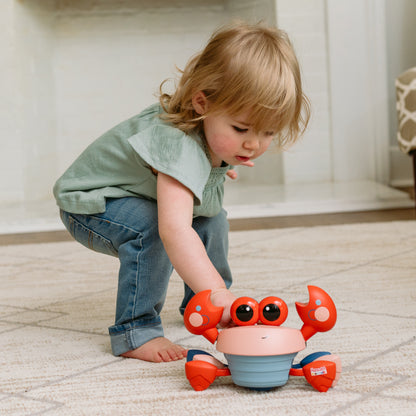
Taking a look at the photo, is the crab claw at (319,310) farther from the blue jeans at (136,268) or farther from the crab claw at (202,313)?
the blue jeans at (136,268)

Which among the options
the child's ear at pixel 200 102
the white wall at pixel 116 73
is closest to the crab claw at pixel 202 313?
the child's ear at pixel 200 102

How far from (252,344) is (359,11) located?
2389 millimetres

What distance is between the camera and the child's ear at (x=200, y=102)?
34.9 inches

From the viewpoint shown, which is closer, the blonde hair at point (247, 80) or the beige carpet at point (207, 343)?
the beige carpet at point (207, 343)

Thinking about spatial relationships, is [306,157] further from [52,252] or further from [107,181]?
[107,181]

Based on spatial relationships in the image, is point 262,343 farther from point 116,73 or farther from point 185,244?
point 116,73

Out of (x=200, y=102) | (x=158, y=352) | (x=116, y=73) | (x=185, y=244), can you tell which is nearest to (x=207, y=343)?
(x=158, y=352)

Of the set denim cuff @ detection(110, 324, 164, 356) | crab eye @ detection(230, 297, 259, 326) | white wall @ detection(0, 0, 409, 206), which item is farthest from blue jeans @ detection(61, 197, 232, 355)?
white wall @ detection(0, 0, 409, 206)

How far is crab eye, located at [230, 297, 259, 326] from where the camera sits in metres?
0.73

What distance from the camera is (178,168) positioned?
2.79 ft

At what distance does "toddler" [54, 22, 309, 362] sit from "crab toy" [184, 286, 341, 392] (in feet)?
0.12

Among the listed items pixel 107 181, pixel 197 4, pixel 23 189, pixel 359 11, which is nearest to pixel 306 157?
pixel 359 11

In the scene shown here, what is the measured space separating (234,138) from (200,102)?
0.08 meters

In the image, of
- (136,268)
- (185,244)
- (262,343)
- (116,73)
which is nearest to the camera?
(262,343)
